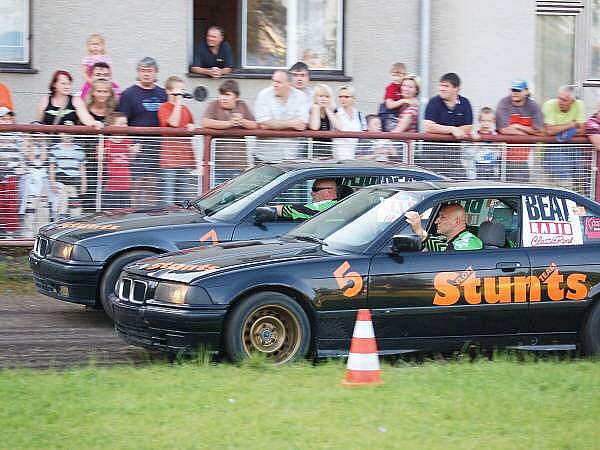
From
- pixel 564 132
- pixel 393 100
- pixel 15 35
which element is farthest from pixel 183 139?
pixel 564 132

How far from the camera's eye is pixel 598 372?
803 cm

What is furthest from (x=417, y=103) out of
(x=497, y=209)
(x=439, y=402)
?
(x=439, y=402)

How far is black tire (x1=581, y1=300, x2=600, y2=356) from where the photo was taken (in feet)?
29.8

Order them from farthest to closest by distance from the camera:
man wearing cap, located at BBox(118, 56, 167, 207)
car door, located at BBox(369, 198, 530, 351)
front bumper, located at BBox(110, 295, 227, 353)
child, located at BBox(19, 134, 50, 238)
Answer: man wearing cap, located at BBox(118, 56, 167, 207), child, located at BBox(19, 134, 50, 238), car door, located at BBox(369, 198, 530, 351), front bumper, located at BBox(110, 295, 227, 353)

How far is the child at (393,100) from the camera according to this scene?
1528 cm

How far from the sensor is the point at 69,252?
10.9m

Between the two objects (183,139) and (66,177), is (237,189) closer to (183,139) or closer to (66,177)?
(183,139)

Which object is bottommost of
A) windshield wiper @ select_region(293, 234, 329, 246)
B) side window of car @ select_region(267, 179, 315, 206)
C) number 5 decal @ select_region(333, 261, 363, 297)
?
number 5 decal @ select_region(333, 261, 363, 297)

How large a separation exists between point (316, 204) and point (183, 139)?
115 inches

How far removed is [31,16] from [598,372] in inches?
413

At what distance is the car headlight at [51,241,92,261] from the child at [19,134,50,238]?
1.95 metres

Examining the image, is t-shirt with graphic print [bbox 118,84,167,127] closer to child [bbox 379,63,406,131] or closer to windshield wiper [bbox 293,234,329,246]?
child [bbox 379,63,406,131]

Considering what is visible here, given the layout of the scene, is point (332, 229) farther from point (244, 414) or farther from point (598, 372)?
point (244, 414)

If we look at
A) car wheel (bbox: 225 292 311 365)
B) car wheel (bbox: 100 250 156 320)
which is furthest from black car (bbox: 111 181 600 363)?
car wheel (bbox: 100 250 156 320)
